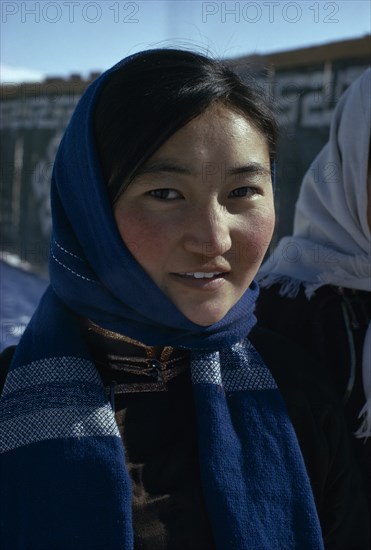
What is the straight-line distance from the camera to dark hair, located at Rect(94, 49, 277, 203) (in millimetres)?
1206

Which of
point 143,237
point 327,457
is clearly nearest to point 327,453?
point 327,457

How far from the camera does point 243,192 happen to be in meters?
1.29

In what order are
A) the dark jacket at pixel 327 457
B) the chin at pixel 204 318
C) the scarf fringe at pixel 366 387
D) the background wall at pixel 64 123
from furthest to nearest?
the background wall at pixel 64 123
the scarf fringe at pixel 366 387
the dark jacket at pixel 327 457
the chin at pixel 204 318

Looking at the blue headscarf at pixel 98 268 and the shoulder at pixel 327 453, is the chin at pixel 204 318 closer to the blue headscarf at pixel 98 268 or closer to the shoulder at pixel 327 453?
the blue headscarf at pixel 98 268

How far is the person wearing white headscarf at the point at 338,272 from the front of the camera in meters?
1.72

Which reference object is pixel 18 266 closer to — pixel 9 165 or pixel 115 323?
pixel 115 323

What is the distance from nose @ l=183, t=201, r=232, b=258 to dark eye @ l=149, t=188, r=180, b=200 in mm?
44

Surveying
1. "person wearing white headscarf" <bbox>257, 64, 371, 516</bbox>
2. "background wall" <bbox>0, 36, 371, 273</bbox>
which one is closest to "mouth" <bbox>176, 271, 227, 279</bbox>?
"person wearing white headscarf" <bbox>257, 64, 371, 516</bbox>

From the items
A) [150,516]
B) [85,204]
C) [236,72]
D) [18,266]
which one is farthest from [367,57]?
[150,516]

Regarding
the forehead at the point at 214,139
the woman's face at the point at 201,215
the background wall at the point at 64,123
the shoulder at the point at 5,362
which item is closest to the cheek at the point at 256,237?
the woman's face at the point at 201,215

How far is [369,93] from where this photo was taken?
6.39 ft

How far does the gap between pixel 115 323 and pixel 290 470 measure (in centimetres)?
43

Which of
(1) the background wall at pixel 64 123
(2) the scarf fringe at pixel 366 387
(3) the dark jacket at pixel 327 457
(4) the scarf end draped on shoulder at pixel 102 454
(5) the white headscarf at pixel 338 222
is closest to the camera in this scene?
(4) the scarf end draped on shoulder at pixel 102 454

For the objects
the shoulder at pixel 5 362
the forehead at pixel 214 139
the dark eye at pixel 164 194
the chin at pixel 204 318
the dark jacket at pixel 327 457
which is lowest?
the dark jacket at pixel 327 457
